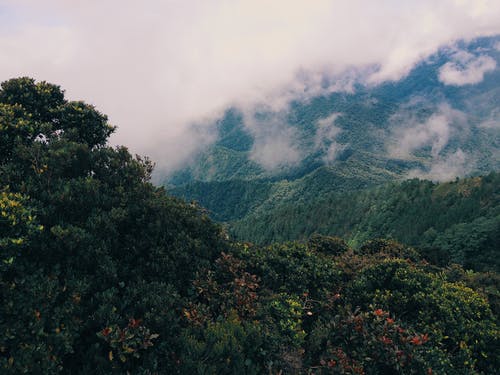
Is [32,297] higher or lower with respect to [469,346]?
lower

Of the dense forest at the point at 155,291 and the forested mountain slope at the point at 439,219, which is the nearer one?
the dense forest at the point at 155,291

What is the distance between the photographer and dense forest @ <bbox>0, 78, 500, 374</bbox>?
1083 centimetres

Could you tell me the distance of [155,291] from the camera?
13.1 meters

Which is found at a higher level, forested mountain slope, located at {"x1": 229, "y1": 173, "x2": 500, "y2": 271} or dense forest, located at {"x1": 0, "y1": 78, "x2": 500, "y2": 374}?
forested mountain slope, located at {"x1": 229, "y1": 173, "x2": 500, "y2": 271}

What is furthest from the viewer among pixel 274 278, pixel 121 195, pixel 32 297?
pixel 274 278

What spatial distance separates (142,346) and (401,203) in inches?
6871

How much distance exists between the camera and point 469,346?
14.4 m

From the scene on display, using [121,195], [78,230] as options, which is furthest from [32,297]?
[121,195]

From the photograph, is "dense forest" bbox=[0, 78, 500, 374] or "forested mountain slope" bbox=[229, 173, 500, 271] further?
"forested mountain slope" bbox=[229, 173, 500, 271]

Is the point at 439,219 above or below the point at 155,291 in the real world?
above

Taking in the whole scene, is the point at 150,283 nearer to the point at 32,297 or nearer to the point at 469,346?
the point at 32,297

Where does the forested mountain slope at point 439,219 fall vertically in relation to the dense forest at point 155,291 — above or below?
above

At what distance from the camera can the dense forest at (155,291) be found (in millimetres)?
10828

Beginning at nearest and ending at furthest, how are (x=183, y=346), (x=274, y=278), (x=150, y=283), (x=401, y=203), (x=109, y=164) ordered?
(x=183, y=346)
(x=150, y=283)
(x=109, y=164)
(x=274, y=278)
(x=401, y=203)
